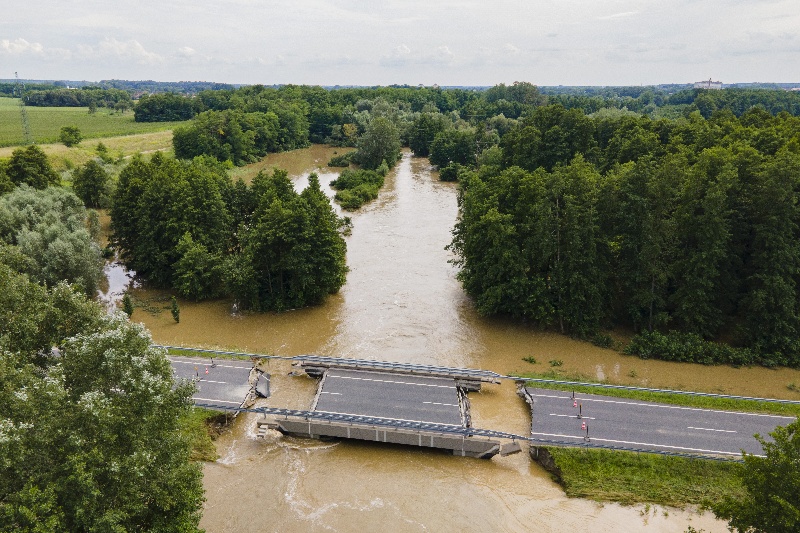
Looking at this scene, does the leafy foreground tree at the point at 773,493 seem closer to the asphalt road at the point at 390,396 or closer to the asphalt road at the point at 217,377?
the asphalt road at the point at 390,396

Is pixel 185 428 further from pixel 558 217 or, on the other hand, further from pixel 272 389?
pixel 558 217

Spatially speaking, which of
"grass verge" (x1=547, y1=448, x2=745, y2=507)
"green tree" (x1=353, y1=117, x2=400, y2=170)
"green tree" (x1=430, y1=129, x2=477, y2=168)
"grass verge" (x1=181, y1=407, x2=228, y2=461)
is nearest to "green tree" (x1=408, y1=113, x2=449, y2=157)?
"green tree" (x1=430, y1=129, x2=477, y2=168)

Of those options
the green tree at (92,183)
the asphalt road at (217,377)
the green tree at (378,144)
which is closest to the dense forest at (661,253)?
the asphalt road at (217,377)

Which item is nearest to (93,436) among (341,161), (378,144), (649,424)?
(649,424)

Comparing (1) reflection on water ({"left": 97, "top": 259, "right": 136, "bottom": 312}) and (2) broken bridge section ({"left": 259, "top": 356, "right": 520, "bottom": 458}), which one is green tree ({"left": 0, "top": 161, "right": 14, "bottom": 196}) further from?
(2) broken bridge section ({"left": 259, "top": 356, "right": 520, "bottom": 458})

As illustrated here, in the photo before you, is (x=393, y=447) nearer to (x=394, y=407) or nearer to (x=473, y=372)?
(x=394, y=407)

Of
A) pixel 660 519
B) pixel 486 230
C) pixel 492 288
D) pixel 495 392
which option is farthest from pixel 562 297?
pixel 660 519
